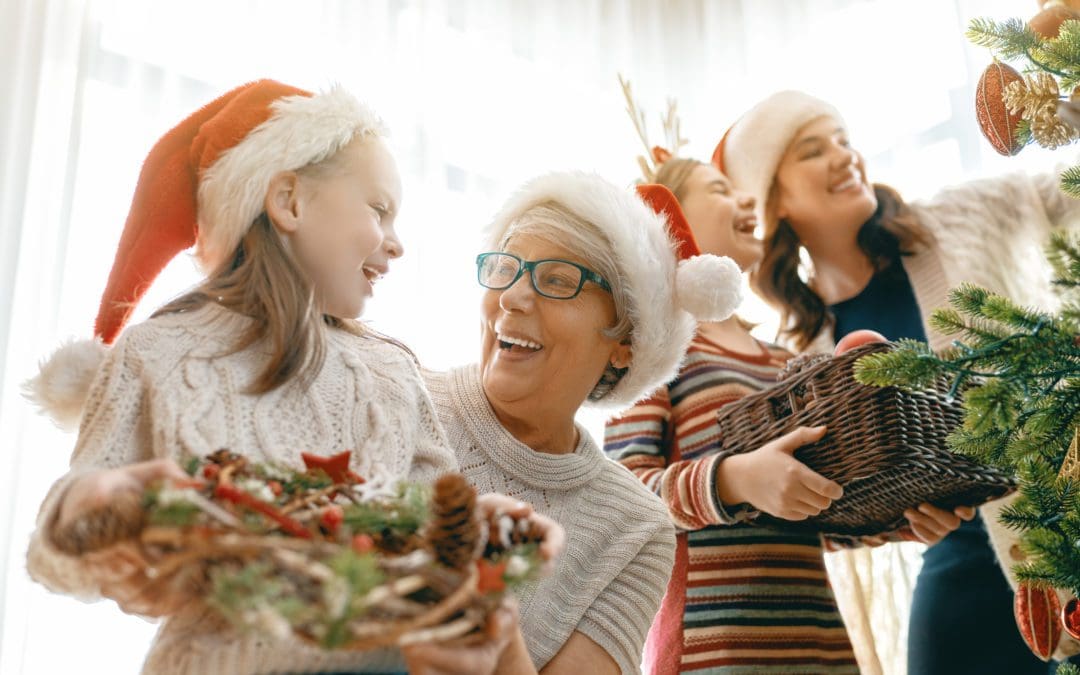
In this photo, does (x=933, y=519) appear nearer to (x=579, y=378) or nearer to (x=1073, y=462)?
(x=1073, y=462)

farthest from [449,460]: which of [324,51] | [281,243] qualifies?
[324,51]

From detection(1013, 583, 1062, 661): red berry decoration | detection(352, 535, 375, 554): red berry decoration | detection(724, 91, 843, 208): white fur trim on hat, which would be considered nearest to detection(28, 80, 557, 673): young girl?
detection(352, 535, 375, 554): red berry decoration

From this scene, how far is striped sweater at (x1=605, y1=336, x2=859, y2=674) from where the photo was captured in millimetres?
1384

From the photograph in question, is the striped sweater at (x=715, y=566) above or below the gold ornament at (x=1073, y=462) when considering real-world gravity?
below

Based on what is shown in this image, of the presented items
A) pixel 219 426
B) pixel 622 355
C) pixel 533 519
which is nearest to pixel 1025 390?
pixel 622 355

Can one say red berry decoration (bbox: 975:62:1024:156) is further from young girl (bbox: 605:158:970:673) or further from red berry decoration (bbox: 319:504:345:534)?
A: red berry decoration (bbox: 319:504:345:534)

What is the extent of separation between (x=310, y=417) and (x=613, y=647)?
0.44m

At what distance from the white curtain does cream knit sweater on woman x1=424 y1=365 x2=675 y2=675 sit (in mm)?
410

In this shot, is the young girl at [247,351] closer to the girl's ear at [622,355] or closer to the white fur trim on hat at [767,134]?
the girl's ear at [622,355]

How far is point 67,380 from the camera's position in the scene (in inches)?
38.3

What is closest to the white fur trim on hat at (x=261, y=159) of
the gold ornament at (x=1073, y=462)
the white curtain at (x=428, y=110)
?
the white curtain at (x=428, y=110)

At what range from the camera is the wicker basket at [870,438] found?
1.18 metres

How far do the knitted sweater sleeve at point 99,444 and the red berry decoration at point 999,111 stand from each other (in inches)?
40.5

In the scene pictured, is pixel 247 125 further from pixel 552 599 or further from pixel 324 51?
pixel 324 51
